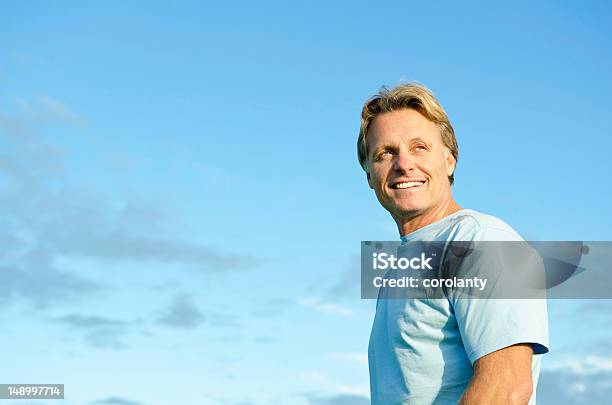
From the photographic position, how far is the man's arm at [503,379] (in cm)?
334

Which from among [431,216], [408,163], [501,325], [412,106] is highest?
[412,106]

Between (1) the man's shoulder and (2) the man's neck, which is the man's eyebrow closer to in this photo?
(2) the man's neck

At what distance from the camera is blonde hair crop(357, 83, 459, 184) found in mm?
4473

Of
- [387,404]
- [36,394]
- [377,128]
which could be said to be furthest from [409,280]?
[36,394]

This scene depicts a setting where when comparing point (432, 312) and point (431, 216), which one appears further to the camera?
point (431, 216)

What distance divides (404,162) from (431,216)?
0.34m

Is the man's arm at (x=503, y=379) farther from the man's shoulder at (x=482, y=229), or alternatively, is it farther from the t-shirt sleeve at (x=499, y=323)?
the man's shoulder at (x=482, y=229)

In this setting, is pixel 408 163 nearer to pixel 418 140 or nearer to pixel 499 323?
pixel 418 140

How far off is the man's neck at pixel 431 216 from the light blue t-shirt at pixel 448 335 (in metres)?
0.26

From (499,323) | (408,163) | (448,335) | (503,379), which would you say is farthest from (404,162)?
(503,379)

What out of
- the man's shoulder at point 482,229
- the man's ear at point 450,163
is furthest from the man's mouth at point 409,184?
the man's shoulder at point 482,229

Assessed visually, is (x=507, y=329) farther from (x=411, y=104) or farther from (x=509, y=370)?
(x=411, y=104)

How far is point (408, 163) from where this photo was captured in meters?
4.39

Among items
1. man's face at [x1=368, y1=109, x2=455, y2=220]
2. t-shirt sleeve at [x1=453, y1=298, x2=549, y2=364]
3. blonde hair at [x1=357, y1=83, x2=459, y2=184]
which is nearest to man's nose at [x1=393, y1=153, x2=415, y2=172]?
man's face at [x1=368, y1=109, x2=455, y2=220]
